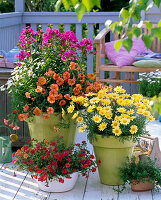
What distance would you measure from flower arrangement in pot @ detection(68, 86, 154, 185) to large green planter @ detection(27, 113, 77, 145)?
125 millimetres

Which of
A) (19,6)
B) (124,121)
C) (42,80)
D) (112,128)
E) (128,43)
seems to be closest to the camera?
(128,43)

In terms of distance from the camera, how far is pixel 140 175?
236 cm

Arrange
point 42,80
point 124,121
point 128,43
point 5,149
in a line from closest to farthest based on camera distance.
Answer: point 128,43 < point 124,121 < point 42,80 < point 5,149

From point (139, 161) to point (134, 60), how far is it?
2.37 meters

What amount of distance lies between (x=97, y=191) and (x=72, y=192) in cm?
15

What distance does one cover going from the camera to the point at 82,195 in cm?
242

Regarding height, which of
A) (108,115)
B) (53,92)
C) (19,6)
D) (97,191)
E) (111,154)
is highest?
(19,6)

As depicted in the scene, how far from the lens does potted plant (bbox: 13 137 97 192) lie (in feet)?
7.72

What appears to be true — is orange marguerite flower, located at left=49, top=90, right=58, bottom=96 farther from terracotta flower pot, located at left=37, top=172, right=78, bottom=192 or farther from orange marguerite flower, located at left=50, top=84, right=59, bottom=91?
terracotta flower pot, located at left=37, top=172, right=78, bottom=192

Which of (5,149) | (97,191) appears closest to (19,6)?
(5,149)

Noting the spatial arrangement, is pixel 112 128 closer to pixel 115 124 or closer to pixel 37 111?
pixel 115 124

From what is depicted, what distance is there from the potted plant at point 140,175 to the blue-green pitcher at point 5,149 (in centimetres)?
89

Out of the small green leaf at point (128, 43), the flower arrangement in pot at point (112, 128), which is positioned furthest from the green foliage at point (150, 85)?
the small green leaf at point (128, 43)

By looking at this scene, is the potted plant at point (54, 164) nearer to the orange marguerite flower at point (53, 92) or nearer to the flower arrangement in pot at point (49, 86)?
the flower arrangement in pot at point (49, 86)
